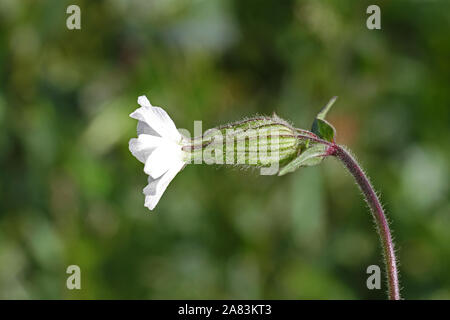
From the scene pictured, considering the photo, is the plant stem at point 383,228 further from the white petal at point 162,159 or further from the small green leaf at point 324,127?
the white petal at point 162,159

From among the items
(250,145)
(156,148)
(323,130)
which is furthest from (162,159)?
(323,130)

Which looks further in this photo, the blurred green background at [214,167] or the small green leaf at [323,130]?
the blurred green background at [214,167]

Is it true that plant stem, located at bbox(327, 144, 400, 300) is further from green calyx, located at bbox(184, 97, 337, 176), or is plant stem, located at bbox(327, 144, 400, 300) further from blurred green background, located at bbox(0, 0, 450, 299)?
blurred green background, located at bbox(0, 0, 450, 299)

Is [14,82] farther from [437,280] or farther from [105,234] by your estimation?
[437,280]

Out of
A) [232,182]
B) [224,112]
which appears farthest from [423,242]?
[224,112]

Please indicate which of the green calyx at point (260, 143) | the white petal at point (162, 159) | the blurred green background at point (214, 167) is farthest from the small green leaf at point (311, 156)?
the blurred green background at point (214, 167)

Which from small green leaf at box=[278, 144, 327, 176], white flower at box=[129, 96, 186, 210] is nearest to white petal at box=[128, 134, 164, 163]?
white flower at box=[129, 96, 186, 210]

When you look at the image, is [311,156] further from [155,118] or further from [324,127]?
[155,118]
